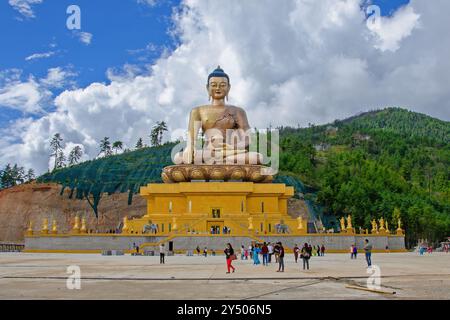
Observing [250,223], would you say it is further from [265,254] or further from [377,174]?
[377,174]

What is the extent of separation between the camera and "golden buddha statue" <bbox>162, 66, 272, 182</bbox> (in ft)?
115

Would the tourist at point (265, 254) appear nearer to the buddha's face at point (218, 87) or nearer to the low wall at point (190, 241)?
the low wall at point (190, 241)

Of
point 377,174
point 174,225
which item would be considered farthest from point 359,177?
point 174,225

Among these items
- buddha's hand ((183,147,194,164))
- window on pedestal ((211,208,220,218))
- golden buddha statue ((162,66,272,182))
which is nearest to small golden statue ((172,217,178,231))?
window on pedestal ((211,208,220,218))

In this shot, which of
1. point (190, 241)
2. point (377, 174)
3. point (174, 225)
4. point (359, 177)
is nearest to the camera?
point (190, 241)

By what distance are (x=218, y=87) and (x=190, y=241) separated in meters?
13.4

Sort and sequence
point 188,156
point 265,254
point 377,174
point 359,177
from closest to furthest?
point 265,254 → point 188,156 → point 359,177 → point 377,174

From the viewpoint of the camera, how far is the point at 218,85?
38.3m

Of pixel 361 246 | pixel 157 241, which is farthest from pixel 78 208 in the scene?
pixel 361 246

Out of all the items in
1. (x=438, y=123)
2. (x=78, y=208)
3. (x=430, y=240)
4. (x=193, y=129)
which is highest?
(x=438, y=123)

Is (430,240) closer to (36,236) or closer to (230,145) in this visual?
(230,145)

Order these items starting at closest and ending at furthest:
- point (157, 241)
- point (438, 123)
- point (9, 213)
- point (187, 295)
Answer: point (187, 295)
point (157, 241)
point (9, 213)
point (438, 123)
